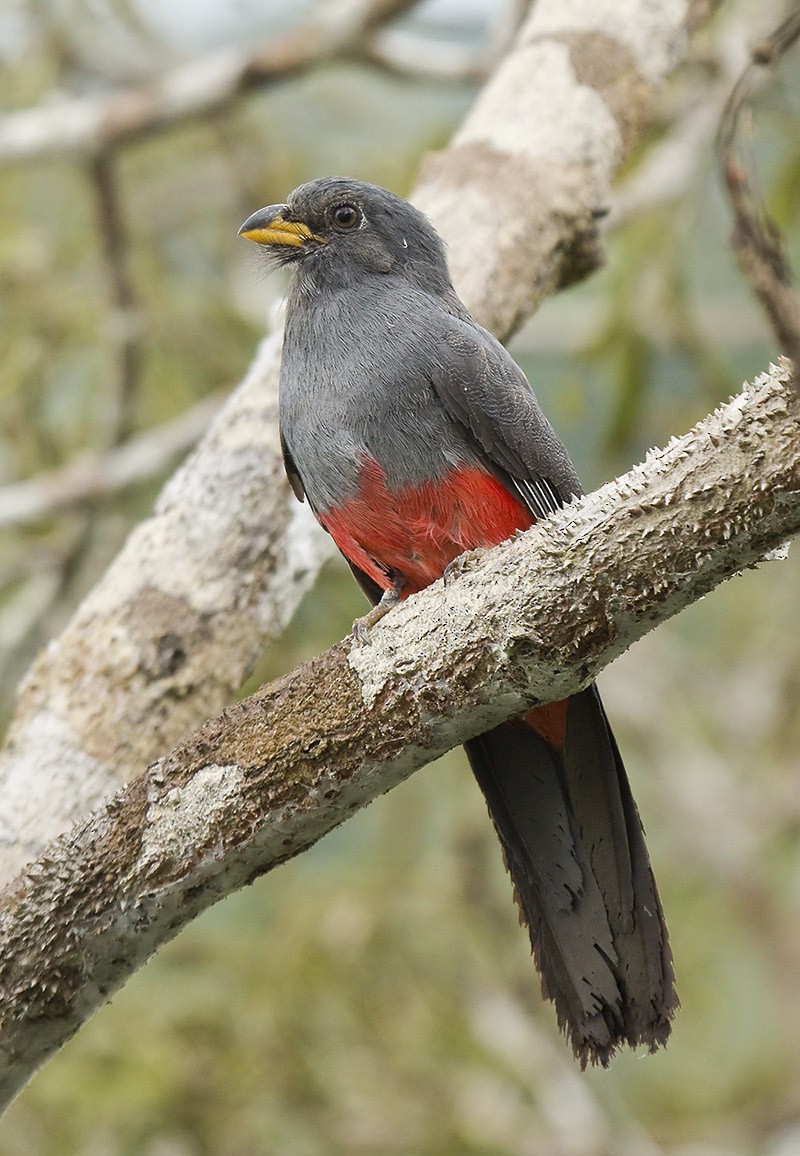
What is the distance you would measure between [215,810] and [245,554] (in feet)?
3.76

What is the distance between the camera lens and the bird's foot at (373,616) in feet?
8.00

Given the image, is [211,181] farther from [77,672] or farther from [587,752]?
[587,752]

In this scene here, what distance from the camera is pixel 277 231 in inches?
142

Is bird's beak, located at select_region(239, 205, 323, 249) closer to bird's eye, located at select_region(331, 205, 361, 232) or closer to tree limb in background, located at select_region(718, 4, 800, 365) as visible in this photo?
bird's eye, located at select_region(331, 205, 361, 232)

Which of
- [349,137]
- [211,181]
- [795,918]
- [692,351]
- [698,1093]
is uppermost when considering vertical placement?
[349,137]

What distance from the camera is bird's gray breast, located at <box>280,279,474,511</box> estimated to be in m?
3.01

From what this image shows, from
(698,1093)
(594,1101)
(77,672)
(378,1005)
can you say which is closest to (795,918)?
(698,1093)

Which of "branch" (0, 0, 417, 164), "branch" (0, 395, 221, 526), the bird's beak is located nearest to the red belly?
the bird's beak

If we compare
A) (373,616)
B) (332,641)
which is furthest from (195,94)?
(373,616)

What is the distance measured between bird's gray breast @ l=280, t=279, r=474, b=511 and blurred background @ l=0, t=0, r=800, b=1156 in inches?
29.2

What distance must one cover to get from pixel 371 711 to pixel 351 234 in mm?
1670

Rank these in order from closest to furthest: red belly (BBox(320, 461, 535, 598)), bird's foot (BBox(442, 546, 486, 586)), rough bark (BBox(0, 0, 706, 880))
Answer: bird's foot (BBox(442, 546, 486, 586)) < red belly (BBox(320, 461, 535, 598)) < rough bark (BBox(0, 0, 706, 880))

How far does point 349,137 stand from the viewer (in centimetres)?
885

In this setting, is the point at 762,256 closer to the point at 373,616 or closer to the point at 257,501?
the point at 373,616
